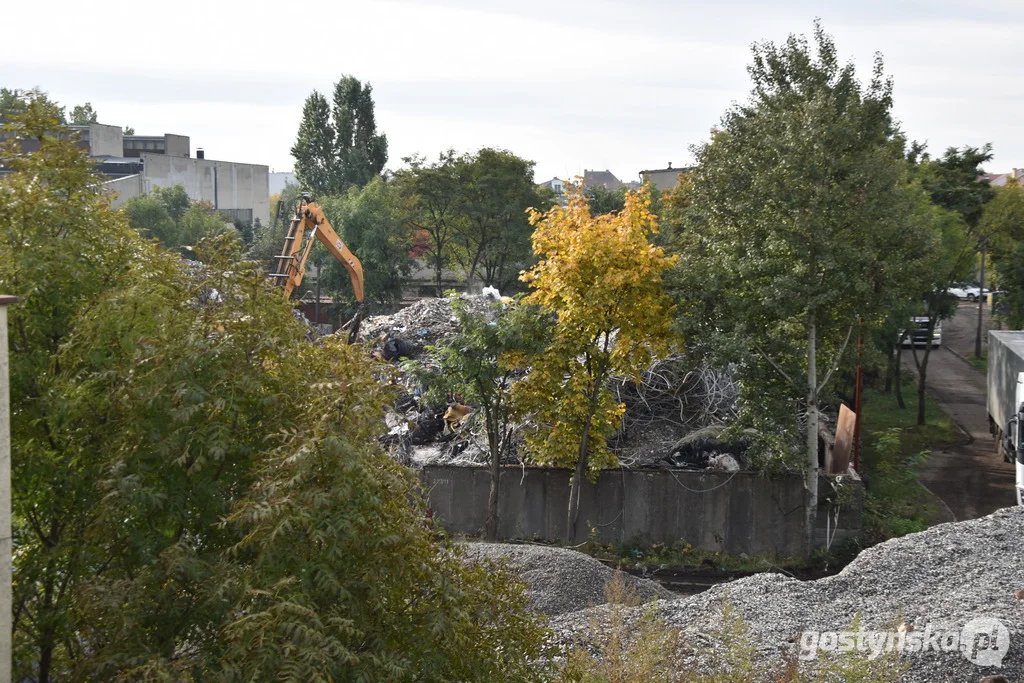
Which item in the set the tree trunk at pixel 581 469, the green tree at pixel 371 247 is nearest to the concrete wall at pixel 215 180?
the green tree at pixel 371 247

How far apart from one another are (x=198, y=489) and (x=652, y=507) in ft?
42.3

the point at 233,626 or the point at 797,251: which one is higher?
the point at 797,251

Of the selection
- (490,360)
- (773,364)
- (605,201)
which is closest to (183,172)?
(605,201)

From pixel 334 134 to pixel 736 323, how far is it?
55.7 meters

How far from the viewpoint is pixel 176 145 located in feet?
313

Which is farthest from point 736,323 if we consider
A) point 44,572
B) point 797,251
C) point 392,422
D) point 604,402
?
point 44,572

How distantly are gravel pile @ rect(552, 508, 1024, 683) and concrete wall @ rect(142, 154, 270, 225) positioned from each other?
76.2 metres

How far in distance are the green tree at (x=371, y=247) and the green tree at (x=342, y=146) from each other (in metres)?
17.3

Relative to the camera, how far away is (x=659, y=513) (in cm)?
1823

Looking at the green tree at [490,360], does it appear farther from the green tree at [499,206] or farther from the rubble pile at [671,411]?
the green tree at [499,206]

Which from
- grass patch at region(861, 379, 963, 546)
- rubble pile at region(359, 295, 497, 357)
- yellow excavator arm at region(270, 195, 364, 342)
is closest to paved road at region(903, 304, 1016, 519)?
grass patch at region(861, 379, 963, 546)

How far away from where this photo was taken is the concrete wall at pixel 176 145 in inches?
3743

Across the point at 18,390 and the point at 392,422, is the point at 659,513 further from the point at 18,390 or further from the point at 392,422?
the point at 18,390

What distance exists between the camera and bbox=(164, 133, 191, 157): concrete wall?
95.1 meters
